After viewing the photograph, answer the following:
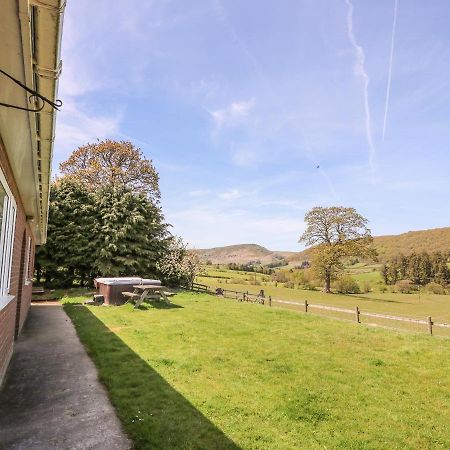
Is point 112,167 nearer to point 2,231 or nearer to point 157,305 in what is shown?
point 157,305

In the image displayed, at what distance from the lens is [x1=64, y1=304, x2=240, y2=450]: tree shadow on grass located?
4.88m

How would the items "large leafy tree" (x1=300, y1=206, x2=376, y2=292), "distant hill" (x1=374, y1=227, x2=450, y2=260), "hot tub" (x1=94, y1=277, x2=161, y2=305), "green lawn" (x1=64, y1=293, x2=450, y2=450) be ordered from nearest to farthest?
"green lawn" (x1=64, y1=293, x2=450, y2=450) → "hot tub" (x1=94, y1=277, x2=161, y2=305) → "large leafy tree" (x1=300, y1=206, x2=376, y2=292) → "distant hill" (x1=374, y1=227, x2=450, y2=260)

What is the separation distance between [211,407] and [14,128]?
5.30 meters

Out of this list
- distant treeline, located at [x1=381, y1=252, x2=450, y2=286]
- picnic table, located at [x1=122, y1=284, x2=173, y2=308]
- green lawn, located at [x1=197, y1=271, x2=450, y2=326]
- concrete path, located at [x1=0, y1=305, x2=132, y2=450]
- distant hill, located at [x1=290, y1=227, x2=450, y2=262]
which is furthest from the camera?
distant hill, located at [x1=290, y1=227, x2=450, y2=262]

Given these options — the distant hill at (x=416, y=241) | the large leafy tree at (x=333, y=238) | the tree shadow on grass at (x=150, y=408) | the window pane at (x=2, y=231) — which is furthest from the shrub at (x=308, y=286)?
the distant hill at (x=416, y=241)

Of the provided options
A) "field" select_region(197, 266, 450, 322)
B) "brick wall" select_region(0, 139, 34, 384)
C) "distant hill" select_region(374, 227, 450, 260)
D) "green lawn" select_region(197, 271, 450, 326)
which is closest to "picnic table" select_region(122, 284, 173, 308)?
"brick wall" select_region(0, 139, 34, 384)

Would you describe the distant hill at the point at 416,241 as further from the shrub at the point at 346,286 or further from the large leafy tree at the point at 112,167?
the large leafy tree at the point at 112,167

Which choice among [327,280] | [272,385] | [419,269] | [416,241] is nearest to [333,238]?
[327,280]

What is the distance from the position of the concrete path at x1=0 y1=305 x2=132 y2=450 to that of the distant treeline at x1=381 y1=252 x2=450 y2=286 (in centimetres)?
5763

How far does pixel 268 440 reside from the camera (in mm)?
5078

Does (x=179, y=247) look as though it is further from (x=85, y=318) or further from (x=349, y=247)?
(x=349, y=247)

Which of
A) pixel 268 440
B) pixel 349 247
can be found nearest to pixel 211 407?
pixel 268 440

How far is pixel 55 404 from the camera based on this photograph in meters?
5.88

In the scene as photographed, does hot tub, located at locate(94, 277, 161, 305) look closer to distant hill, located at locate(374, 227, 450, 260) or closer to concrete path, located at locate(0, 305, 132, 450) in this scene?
concrete path, located at locate(0, 305, 132, 450)
